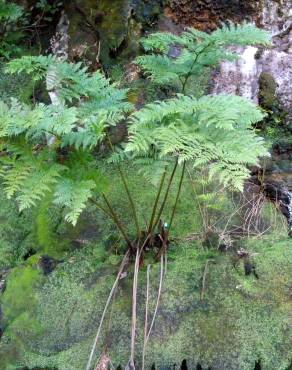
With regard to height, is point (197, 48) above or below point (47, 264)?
above

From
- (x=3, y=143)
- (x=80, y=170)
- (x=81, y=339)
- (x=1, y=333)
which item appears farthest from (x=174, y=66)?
(x=1, y=333)

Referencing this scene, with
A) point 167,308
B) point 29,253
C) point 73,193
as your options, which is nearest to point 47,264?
point 29,253

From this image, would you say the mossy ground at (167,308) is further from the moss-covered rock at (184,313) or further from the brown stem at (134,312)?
the brown stem at (134,312)

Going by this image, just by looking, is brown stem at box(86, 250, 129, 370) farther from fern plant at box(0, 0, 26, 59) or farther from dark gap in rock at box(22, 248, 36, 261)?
fern plant at box(0, 0, 26, 59)

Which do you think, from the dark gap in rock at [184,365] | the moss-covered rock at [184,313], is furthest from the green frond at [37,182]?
the dark gap in rock at [184,365]

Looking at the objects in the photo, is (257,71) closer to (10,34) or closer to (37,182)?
(10,34)

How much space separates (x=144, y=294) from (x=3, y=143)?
1.46m

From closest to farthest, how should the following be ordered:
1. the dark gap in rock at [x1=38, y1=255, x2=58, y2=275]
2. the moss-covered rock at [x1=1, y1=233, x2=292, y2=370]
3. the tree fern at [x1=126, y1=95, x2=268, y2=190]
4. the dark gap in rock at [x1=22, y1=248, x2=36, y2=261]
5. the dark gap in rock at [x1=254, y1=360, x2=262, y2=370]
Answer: the tree fern at [x1=126, y1=95, x2=268, y2=190] < the dark gap in rock at [x1=254, y1=360, x2=262, y2=370] < the moss-covered rock at [x1=1, y1=233, x2=292, y2=370] < the dark gap in rock at [x1=38, y1=255, x2=58, y2=275] < the dark gap in rock at [x1=22, y1=248, x2=36, y2=261]

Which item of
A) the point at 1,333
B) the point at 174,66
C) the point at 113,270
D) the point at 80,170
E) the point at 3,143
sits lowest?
the point at 1,333

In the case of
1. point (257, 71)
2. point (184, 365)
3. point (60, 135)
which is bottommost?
point (184, 365)

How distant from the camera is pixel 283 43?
215 inches

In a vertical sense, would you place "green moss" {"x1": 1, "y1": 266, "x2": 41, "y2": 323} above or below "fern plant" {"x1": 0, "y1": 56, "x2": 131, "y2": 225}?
below

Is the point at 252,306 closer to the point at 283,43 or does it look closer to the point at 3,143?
the point at 3,143

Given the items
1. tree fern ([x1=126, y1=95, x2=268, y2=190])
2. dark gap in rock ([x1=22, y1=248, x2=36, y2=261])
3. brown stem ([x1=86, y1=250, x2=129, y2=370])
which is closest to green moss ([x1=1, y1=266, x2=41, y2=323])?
dark gap in rock ([x1=22, y1=248, x2=36, y2=261])
